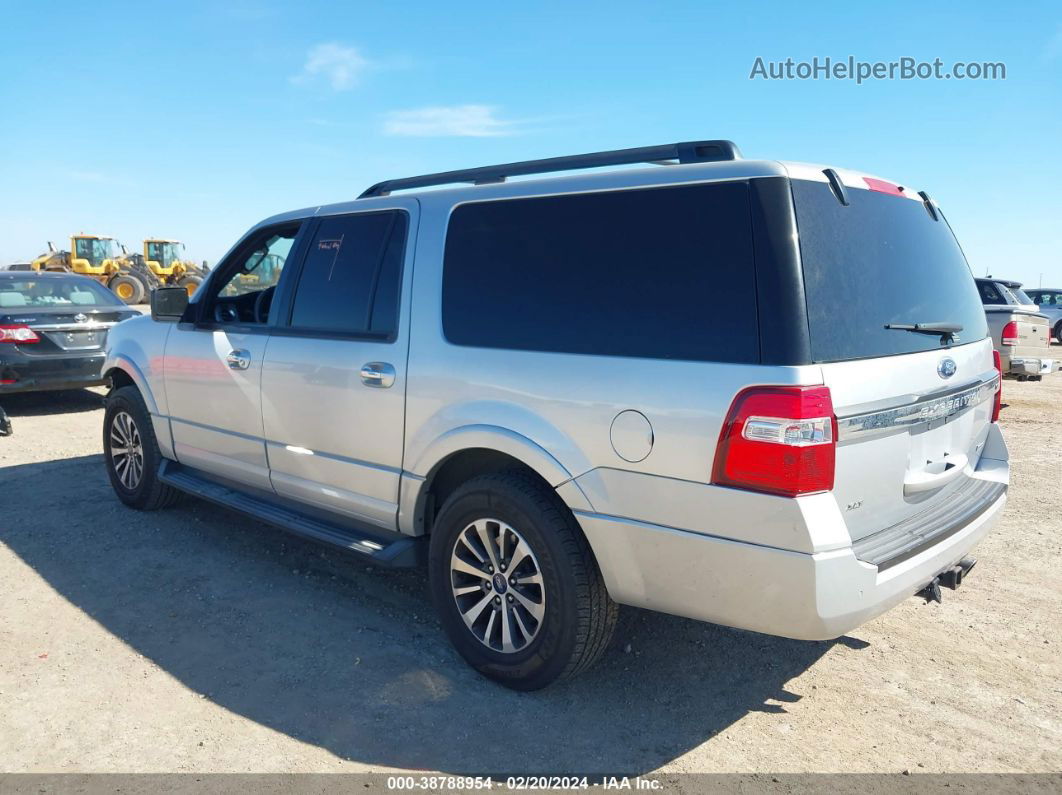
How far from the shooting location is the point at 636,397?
111 inches

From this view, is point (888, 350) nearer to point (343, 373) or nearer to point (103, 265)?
point (343, 373)

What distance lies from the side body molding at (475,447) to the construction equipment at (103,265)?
2576cm

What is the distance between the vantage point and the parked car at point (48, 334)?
8.76 m

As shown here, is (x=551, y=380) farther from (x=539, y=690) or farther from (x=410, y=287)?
(x=539, y=690)

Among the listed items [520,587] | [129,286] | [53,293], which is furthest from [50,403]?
[129,286]

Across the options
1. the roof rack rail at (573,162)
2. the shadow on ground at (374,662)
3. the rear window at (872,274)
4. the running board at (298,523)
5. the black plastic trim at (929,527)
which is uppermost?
the roof rack rail at (573,162)

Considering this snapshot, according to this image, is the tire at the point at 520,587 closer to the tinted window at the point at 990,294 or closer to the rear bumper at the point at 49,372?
the rear bumper at the point at 49,372

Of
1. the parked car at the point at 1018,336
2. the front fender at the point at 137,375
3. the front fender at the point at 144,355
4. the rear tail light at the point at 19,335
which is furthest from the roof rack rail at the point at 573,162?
the parked car at the point at 1018,336

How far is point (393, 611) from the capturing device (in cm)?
410

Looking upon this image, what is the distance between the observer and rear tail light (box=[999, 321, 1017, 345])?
10836 mm

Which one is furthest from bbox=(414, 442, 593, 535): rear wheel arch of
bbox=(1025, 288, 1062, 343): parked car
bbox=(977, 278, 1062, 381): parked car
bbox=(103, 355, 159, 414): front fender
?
bbox=(1025, 288, 1062, 343): parked car

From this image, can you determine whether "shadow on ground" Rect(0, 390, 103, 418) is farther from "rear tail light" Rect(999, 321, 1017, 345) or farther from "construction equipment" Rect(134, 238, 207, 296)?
"construction equipment" Rect(134, 238, 207, 296)

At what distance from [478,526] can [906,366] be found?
5.76ft

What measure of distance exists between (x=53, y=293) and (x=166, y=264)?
838 inches
